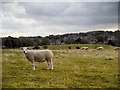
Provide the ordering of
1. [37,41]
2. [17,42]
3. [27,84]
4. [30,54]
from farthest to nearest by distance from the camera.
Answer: [37,41]
[17,42]
[30,54]
[27,84]

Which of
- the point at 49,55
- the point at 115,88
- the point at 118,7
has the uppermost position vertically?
the point at 118,7

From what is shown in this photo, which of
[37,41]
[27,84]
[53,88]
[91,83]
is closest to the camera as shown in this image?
[53,88]

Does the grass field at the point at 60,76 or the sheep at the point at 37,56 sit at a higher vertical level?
the sheep at the point at 37,56

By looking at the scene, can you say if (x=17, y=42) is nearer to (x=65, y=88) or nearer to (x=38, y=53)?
(x=38, y=53)

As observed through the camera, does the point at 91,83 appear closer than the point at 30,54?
Yes

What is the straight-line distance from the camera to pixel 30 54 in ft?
48.5

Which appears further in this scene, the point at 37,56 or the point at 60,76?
the point at 37,56

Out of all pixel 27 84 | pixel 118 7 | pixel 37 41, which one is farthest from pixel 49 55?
pixel 37 41

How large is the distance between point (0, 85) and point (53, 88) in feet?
13.1

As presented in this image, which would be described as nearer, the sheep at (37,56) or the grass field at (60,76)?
the grass field at (60,76)

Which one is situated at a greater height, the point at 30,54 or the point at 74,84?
the point at 30,54

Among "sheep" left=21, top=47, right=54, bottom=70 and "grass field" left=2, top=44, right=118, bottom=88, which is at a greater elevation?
"sheep" left=21, top=47, right=54, bottom=70

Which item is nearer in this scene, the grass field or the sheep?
the grass field

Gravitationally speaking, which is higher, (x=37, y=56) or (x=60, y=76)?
(x=37, y=56)
